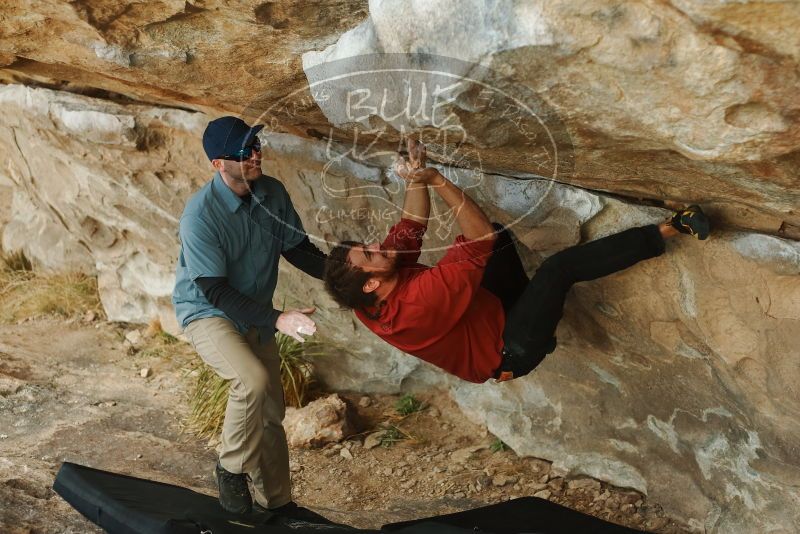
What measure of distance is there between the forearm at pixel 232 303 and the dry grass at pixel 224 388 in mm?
1791

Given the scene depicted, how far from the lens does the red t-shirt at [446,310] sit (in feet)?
11.5

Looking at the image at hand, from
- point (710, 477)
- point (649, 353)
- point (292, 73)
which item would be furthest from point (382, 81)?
point (710, 477)

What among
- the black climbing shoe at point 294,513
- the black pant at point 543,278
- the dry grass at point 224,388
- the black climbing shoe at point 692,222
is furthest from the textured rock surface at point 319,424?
the black climbing shoe at point 692,222

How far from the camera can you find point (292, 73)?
11.5 feet

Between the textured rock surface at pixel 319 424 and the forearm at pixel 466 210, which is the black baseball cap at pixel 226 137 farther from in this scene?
the textured rock surface at pixel 319 424

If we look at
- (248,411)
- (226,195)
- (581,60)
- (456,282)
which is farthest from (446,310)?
(581,60)

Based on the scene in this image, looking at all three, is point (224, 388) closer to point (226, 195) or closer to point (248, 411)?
point (248, 411)

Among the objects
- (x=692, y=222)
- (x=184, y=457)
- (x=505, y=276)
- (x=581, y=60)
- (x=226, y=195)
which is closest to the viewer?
(x=581, y=60)

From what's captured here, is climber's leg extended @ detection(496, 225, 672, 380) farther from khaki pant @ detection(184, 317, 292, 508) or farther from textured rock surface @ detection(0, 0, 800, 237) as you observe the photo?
khaki pant @ detection(184, 317, 292, 508)

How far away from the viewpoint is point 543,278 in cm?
355

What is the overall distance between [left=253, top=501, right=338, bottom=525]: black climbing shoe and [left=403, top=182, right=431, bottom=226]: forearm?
1.31 metres

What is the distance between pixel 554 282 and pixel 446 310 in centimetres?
44

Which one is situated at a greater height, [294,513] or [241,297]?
[241,297]

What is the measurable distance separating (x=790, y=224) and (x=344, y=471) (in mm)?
2687
